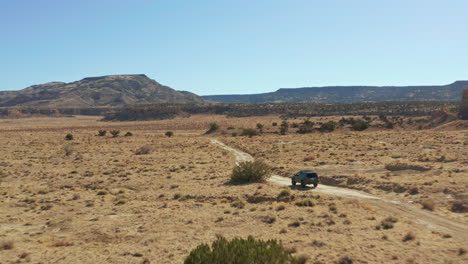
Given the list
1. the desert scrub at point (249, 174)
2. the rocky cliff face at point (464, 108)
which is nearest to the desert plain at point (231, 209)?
the desert scrub at point (249, 174)

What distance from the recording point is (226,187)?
29.7m

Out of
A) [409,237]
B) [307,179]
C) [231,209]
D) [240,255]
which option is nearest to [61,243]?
[231,209]

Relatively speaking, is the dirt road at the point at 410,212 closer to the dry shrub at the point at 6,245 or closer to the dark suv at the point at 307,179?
the dark suv at the point at 307,179

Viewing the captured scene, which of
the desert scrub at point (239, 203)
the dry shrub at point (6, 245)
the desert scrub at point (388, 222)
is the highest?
the dry shrub at point (6, 245)

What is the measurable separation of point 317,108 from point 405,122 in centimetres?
6264

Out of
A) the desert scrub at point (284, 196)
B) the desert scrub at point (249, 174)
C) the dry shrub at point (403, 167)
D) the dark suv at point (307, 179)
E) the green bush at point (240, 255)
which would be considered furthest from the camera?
the dry shrub at point (403, 167)

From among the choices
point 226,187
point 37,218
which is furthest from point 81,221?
point 226,187

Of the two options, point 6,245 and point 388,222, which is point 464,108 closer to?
point 388,222

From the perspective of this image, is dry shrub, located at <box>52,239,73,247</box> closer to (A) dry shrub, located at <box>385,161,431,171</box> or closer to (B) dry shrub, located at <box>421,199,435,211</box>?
(B) dry shrub, located at <box>421,199,435,211</box>

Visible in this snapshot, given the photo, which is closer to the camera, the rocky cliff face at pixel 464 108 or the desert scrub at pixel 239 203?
the desert scrub at pixel 239 203

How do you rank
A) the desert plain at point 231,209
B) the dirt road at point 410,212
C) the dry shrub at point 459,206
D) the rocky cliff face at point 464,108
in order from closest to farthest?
the desert plain at point 231,209
the dirt road at point 410,212
the dry shrub at point 459,206
the rocky cliff face at point 464,108

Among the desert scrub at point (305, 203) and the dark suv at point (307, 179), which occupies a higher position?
the dark suv at point (307, 179)

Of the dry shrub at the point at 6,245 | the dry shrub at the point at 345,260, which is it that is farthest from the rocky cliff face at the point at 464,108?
the dry shrub at the point at 6,245

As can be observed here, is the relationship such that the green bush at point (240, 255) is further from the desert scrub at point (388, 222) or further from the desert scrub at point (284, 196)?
the desert scrub at point (284, 196)
